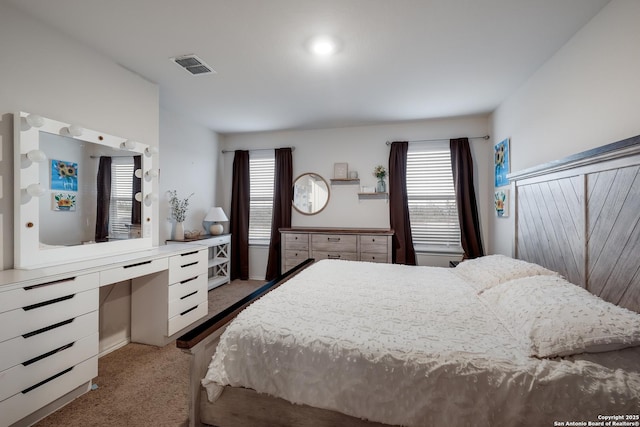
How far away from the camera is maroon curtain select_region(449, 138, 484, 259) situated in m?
3.93

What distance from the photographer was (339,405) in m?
1.24

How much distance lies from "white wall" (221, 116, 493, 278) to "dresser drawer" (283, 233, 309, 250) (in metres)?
0.53

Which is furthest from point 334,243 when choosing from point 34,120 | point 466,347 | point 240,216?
point 34,120

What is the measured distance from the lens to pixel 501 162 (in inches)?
135

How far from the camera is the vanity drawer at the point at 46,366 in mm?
1499

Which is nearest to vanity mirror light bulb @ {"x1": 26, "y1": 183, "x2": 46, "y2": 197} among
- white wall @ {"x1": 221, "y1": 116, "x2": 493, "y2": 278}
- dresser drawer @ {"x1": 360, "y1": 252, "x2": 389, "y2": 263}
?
white wall @ {"x1": 221, "y1": 116, "x2": 493, "y2": 278}

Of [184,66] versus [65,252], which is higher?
[184,66]

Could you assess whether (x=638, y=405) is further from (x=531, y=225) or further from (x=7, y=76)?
(x=7, y=76)

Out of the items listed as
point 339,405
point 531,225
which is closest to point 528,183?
point 531,225

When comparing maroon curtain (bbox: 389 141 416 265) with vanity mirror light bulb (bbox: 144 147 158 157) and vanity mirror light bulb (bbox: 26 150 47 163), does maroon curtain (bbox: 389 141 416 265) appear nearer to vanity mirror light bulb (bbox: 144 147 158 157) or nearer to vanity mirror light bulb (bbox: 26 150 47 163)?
vanity mirror light bulb (bbox: 144 147 158 157)

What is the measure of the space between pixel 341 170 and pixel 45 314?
3.78 meters

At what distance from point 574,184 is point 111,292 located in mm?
3854

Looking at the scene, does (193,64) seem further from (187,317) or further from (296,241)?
(296,241)

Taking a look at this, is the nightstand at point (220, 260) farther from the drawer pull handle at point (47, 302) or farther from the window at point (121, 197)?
the drawer pull handle at point (47, 302)
